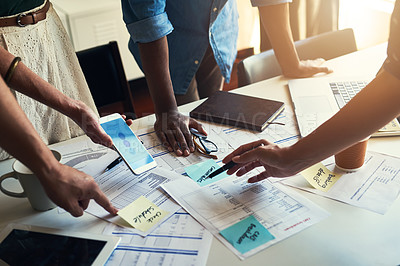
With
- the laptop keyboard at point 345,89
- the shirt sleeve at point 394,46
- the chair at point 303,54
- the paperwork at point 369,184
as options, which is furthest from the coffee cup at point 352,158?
the chair at point 303,54

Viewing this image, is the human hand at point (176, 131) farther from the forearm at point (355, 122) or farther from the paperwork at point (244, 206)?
the forearm at point (355, 122)

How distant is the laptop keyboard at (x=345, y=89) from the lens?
137 centimetres

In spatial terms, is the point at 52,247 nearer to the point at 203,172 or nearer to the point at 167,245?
the point at 167,245

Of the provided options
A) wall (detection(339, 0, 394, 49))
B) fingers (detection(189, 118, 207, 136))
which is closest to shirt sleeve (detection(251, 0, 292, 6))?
fingers (detection(189, 118, 207, 136))

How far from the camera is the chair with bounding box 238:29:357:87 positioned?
164cm

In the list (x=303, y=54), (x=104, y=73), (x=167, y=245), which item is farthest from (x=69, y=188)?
(x=303, y=54)

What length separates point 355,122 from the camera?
828mm

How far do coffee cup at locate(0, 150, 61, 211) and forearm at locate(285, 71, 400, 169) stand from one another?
1.85 ft

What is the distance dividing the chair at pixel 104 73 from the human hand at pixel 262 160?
0.65m

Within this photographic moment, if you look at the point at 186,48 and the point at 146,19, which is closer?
the point at 146,19

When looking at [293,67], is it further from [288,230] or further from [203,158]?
[288,230]

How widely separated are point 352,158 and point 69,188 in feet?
2.19

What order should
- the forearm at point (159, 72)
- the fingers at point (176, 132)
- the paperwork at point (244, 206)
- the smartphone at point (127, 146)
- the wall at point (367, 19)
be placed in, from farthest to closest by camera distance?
the wall at point (367, 19) → the forearm at point (159, 72) → the fingers at point (176, 132) → the smartphone at point (127, 146) → the paperwork at point (244, 206)

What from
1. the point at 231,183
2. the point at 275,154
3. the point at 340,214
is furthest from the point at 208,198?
the point at 340,214
